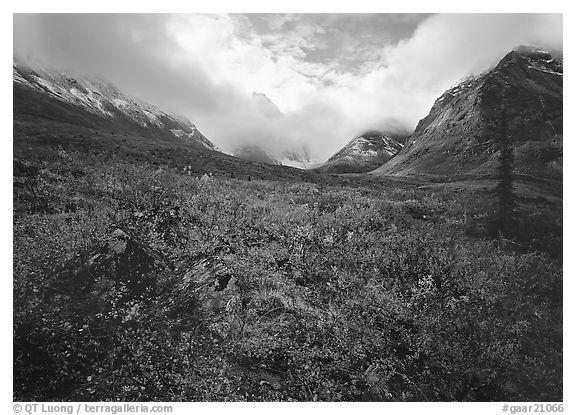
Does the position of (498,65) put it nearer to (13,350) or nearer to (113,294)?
(113,294)

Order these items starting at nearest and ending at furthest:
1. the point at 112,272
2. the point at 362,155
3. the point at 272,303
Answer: the point at 272,303 → the point at 112,272 → the point at 362,155

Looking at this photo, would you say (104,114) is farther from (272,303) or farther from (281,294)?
(272,303)

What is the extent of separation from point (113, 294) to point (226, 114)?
9760 millimetres

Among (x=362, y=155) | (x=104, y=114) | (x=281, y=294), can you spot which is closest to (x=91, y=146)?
(x=281, y=294)

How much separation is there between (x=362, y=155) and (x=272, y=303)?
184722 mm

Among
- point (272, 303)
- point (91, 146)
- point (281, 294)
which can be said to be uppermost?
point (91, 146)

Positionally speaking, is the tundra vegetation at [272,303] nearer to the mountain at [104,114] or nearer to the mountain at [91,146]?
the mountain at [91,146]

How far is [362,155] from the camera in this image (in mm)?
184500

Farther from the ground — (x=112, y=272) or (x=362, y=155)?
(x=362, y=155)

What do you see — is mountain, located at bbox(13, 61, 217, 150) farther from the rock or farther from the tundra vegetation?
the rock

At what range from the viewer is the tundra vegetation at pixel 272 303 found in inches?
249

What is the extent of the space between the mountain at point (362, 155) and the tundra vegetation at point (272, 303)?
152 m

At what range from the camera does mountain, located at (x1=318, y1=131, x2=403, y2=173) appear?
164m
